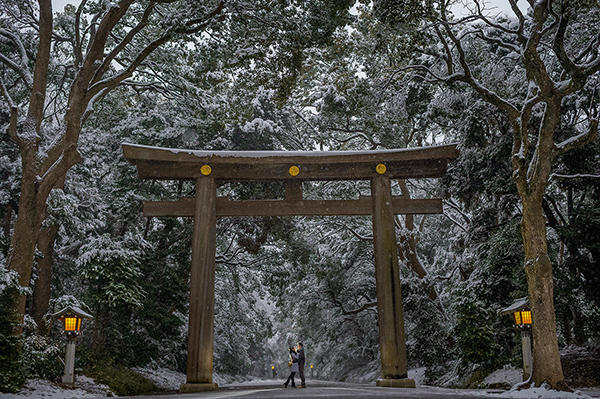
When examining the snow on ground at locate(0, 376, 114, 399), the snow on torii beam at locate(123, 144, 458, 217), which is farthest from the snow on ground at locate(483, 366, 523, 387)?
the snow on ground at locate(0, 376, 114, 399)

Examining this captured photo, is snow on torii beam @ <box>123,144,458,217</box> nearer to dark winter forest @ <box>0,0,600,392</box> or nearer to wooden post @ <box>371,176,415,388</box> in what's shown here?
wooden post @ <box>371,176,415,388</box>

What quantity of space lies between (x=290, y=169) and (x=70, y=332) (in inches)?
225

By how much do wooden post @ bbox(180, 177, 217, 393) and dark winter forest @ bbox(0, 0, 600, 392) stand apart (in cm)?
273

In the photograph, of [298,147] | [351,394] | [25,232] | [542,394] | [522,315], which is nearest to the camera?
[351,394]

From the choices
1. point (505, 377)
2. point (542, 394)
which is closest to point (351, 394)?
point (542, 394)

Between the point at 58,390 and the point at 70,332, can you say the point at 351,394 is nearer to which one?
the point at 58,390

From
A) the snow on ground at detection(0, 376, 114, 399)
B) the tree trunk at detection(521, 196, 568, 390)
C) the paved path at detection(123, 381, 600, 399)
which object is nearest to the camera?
the paved path at detection(123, 381, 600, 399)

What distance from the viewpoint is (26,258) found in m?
9.18

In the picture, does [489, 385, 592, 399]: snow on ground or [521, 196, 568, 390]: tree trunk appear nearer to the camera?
[489, 385, 592, 399]: snow on ground

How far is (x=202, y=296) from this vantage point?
982cm

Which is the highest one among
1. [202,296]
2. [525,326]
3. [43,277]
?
[43,277]

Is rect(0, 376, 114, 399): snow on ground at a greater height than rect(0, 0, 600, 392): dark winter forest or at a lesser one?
lesser

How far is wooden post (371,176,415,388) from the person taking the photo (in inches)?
376

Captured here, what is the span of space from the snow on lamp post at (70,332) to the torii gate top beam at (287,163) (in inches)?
128
